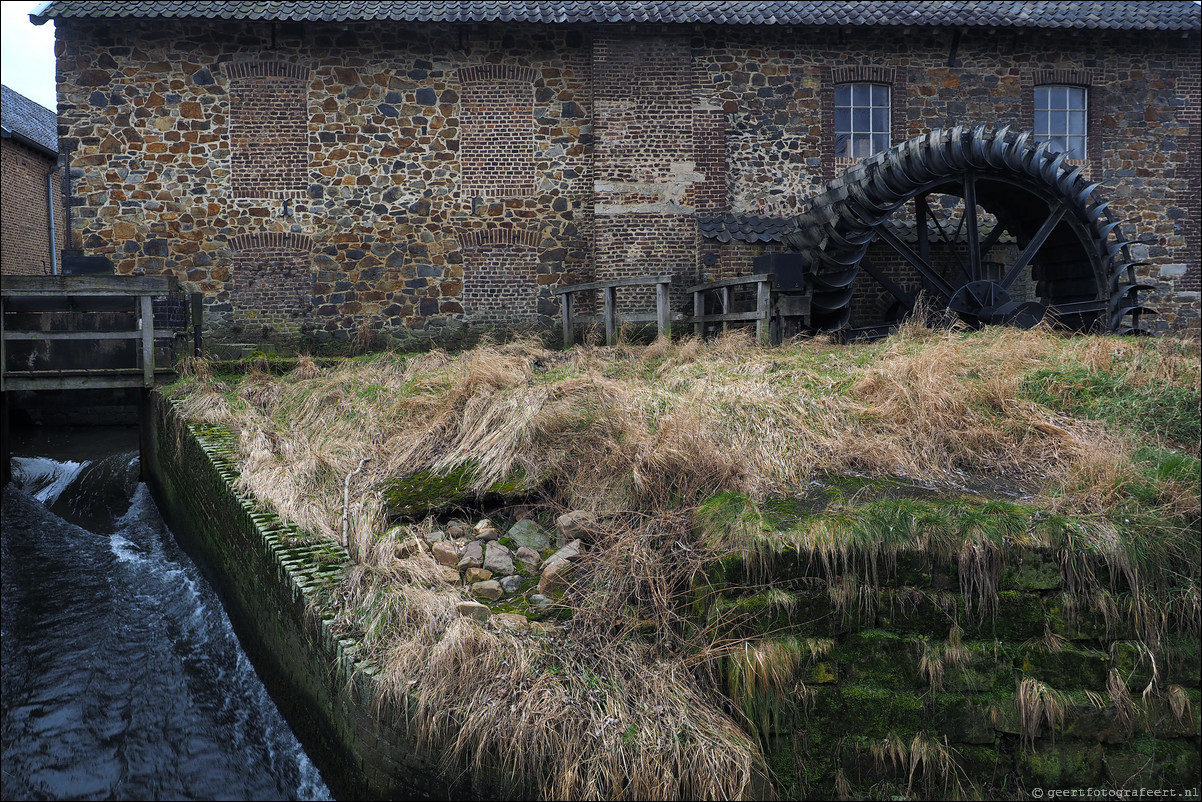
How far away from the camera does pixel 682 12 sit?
12.6m

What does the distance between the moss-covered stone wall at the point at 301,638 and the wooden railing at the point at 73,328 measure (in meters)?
3.57

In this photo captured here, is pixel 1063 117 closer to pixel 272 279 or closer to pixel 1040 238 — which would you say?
pixel 1040 238

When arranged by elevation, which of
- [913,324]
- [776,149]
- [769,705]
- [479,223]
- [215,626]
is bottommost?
[215,626]

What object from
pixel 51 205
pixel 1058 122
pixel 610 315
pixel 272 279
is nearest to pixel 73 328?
pixel 272 279

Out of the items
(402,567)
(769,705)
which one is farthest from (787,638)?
(402,567)

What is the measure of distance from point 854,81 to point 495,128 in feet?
17.5

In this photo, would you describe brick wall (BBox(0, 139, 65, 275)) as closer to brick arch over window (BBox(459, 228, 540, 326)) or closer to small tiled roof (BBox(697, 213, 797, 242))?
brick arch over window (BBox(459, 228, 540, 326))

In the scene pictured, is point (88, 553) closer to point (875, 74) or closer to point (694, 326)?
point (694, 326)

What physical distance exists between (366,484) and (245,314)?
8.54 m

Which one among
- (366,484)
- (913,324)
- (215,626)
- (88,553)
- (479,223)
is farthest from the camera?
(479,223)

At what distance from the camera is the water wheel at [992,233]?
10.2m

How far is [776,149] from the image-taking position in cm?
1327

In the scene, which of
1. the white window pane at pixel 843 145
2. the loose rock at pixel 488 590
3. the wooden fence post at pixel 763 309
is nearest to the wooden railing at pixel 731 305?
the wooden fence post at pixel 763 309

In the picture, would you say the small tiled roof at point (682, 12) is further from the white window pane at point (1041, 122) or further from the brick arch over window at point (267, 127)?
the white window pane at point (1041, 122)
